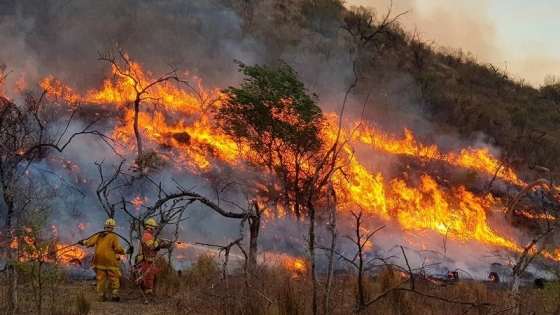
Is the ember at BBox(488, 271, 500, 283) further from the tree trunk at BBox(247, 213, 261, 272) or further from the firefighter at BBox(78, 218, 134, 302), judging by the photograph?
the firefighter at BBox(78, 218, 134, 302)

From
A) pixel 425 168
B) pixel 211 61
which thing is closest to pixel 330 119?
pixel 425 168

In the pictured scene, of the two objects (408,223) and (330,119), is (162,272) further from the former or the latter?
(330,119)

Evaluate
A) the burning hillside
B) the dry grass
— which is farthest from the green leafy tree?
the dry grass

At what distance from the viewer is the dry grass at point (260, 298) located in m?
6.00

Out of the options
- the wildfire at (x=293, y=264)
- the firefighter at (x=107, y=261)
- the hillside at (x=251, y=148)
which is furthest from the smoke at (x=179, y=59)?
the firefighter at (x=107, y=261)

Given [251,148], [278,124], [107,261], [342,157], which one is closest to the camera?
[107,261]

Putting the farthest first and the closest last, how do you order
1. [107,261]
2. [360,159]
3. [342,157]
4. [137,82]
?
[360,159]
[342,157]
[137,82]
[107,261]

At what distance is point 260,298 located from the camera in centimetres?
598

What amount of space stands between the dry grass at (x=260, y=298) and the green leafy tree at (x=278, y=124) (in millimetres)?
8254

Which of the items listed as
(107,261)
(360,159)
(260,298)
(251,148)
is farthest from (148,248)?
(360,159)

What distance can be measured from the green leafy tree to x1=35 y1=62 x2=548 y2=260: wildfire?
1.03 m

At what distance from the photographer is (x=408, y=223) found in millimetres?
21562

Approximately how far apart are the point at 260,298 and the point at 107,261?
14.0 ft

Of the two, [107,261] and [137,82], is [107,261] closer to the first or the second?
[107,261]
